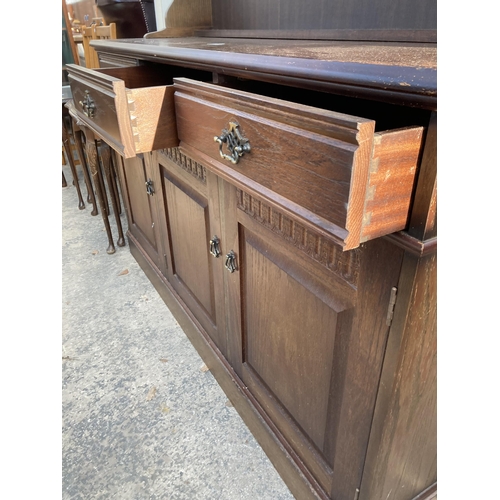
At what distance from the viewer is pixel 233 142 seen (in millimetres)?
583

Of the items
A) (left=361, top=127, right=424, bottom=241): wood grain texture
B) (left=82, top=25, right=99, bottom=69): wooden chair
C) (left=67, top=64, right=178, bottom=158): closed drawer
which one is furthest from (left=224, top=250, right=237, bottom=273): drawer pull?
(left=82, top=25, right=99, bottom=69): wooden chair

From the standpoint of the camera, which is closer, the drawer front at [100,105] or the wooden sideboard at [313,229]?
the wooden sideboard at [313,229]

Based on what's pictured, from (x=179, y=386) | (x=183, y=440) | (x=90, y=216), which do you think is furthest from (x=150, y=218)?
(x=90, y=216)

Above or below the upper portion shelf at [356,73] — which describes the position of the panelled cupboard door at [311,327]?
below

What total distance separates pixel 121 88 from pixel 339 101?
39cm

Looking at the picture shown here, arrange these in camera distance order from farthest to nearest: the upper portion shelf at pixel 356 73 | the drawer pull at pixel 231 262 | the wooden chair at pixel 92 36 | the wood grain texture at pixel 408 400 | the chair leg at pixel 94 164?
the wooden chair at pixel 92 36 → the chair leg at pixel 94 164 → the drawer pull at pixel 231 262 → the wood grain texture at pixel 408 400 → the upper portion shelf at pixel 356 73

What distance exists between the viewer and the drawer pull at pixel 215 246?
1009mm

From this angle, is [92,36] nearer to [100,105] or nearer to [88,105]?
[88,105]

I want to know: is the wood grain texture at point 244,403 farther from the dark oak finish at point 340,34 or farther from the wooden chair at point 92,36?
the wooden chair at point 92,36

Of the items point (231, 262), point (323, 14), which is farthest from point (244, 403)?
point (323, 14)

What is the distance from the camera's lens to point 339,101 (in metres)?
0.71

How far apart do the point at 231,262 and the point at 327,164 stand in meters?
0.56

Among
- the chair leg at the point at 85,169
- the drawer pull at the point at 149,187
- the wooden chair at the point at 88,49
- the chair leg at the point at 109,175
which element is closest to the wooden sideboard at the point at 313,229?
the drawer pull at the point at 149,187

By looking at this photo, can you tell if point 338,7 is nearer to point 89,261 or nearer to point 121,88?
point 121,88
